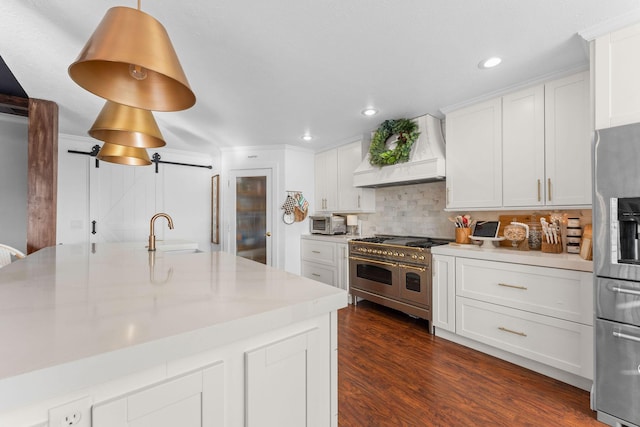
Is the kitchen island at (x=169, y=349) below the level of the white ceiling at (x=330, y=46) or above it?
below

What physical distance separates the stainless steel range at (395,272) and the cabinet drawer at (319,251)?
38 centimetres

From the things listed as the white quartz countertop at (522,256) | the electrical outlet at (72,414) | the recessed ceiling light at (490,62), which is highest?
A: the recessed ceiling light at (490,62)

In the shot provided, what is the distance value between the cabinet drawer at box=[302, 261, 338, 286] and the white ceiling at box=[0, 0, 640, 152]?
2162 millimetres

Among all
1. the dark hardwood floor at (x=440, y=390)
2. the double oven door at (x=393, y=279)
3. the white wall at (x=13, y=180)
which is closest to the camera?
the dark hardwood floor at (x=440, y=390)

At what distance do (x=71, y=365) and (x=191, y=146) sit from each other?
180 inches

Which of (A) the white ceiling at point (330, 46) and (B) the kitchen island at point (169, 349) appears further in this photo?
(A) the white ceiling at point (330, 46)

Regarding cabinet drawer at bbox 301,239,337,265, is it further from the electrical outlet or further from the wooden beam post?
the electrical outlet

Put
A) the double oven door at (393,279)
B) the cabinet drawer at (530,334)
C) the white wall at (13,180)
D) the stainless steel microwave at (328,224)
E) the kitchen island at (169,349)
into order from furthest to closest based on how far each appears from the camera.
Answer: the stainless steel microwave at (328,224) → the white wall at (13,180) → the double oven door at (393,279) → the cabinet drawer at (530,334) → the kitchen island at (169,349)

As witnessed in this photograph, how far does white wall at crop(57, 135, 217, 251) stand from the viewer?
12.8 ft

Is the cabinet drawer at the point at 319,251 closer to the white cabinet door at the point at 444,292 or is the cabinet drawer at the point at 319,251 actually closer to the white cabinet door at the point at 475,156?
the white cabinet door at the point at 444,292

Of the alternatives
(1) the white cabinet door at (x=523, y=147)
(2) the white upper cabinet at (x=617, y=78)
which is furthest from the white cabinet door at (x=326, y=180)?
(2) the white upper cabinet at (x=617, y=78)

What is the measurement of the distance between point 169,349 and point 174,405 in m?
0.16

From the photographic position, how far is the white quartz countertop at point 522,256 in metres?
1.94

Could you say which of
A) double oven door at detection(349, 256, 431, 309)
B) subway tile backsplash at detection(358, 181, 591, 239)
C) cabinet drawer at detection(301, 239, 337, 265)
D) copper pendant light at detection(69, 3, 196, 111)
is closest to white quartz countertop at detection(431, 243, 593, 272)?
double oven door at detection(349, 256, 431, 309)
